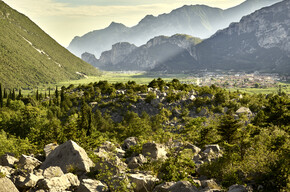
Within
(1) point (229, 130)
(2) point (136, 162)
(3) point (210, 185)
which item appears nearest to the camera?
(3) point (210, 185)

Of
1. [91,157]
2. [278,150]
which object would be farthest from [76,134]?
[278,150]

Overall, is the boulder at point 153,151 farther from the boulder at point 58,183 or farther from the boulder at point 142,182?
the boulder at point 58,183

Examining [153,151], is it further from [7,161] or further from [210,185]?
[7,161]

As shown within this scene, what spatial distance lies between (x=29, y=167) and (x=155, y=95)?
47.7 m

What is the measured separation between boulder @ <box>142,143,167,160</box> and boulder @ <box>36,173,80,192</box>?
7.72 metres

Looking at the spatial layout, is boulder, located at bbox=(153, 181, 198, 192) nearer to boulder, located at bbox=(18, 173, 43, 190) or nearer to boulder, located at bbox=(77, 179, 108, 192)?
boulder, located at bbox=(77, 179, 108, 192)

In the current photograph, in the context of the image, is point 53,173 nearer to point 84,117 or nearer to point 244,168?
point 244,168

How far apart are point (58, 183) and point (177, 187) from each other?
858 cm

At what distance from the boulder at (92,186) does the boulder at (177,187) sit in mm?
3988

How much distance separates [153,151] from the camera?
71.9 ft

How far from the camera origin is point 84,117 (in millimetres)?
49875

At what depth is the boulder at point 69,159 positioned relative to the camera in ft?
62.5

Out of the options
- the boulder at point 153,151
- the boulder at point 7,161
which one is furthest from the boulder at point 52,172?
the boulder at point 153,151

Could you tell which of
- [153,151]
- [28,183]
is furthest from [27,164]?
[153,151]
